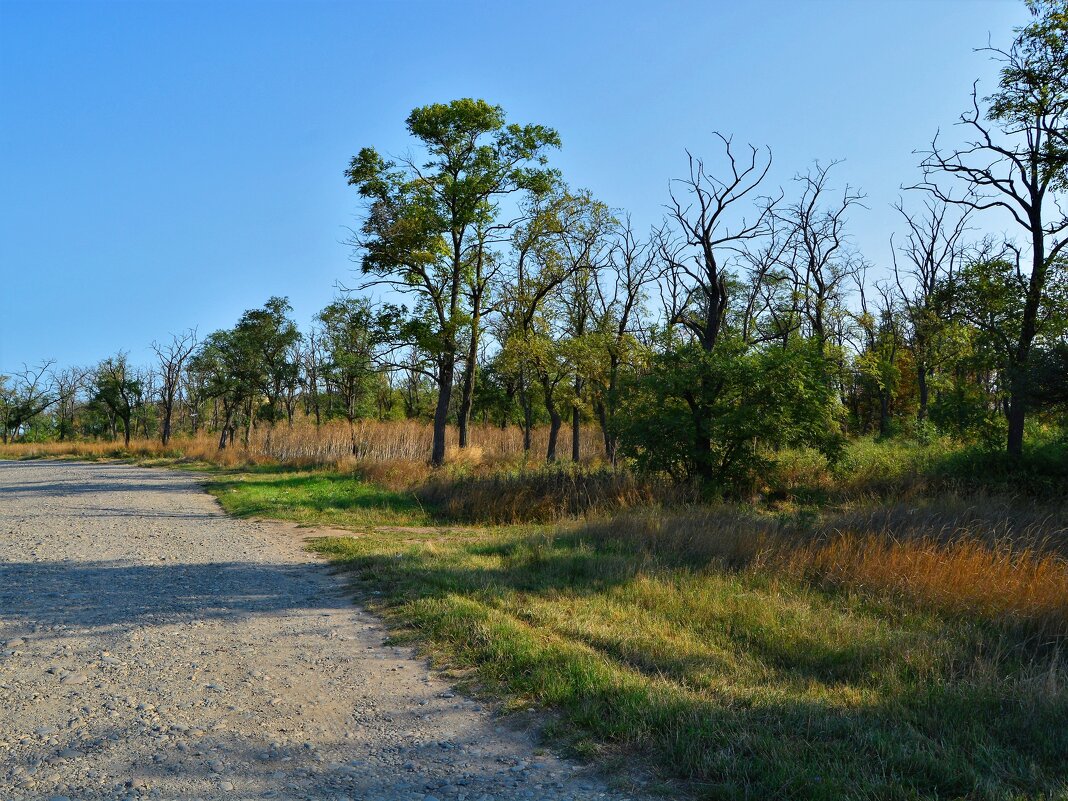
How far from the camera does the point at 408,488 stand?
64.3ft

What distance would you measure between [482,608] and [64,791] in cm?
391

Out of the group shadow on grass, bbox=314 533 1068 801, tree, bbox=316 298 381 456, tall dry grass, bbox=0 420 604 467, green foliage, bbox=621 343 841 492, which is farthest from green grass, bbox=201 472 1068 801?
tree, bbox=316 298 381 456

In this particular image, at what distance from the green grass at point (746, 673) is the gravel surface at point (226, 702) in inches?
19.1

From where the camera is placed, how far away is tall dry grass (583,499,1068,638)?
6918mm

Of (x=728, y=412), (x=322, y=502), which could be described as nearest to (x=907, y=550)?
(x=728, y=412)

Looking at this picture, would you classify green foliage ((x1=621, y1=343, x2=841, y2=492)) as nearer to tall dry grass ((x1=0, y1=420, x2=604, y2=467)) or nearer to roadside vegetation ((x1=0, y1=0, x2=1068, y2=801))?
roadside vegetation ((x1=0, y1=0, x2=1068, y2=801))

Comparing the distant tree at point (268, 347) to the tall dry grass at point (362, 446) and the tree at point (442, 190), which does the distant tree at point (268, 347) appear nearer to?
the tall dry grass at point (362, 446)

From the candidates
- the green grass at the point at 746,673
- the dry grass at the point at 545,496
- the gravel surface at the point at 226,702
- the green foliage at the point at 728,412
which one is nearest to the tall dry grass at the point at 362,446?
the dry grass at the point at 545,496

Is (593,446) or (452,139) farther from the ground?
(452,139)

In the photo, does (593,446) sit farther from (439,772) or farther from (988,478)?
(439,772)

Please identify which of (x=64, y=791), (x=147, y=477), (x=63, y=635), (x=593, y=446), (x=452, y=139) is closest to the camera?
(x=64, y=791)

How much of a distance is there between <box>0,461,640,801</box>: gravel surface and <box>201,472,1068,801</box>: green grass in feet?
1.59

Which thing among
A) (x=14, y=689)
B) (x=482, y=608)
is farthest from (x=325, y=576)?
(x=14, y=689)

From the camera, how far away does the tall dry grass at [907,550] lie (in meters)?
6.92
